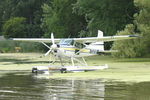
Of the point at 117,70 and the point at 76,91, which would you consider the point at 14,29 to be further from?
the point at 76,91

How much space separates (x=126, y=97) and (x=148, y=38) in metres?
19.7

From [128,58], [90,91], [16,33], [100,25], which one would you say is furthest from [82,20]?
[90,91]

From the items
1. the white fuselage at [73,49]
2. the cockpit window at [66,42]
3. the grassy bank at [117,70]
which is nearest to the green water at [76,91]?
the grassy bank at [117,70]

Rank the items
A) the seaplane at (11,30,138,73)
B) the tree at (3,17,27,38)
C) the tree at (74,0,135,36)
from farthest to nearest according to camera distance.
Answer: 1. the tree at (3,17,27,38)
2. the tree at (74,0,135,36)
3. the seaplane at (11,30,138,73)

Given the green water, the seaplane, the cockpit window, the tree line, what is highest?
the tree line

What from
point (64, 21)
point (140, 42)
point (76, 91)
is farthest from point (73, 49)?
point (64, 21)

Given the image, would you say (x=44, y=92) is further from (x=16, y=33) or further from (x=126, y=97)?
(x=16, y=33)

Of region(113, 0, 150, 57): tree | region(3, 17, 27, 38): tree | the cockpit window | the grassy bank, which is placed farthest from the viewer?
region(3, 17, 27, 38): tree

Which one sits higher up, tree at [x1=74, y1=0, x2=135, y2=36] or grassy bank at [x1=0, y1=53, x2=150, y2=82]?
tree at [x1=74, y1=0, x2=135, y2=36]

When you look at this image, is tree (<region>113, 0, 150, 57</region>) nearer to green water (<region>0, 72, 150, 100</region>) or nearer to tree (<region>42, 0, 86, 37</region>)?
tree (<region>42, 0, 86, 37</region>)

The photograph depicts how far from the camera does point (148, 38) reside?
30.1 metres

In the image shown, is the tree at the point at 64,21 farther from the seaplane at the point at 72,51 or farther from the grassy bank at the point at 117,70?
the seaplane at the point at 72,51

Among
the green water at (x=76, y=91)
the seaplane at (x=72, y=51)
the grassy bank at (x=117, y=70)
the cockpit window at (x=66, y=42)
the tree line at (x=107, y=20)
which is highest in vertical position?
the tree line at (x=107, y=20)

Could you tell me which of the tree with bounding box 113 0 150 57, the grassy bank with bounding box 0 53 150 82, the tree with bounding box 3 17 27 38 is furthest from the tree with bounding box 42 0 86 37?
the tree with bounding box 3 17 27 38
